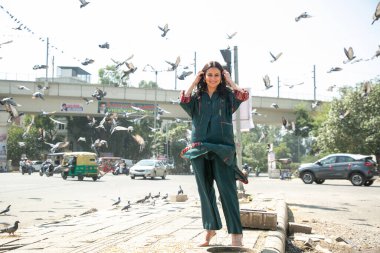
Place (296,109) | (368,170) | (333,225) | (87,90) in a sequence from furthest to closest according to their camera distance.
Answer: (296,109)
(87,90)
(368,170)
(333,225)

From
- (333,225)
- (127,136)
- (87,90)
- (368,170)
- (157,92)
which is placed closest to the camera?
(333,225)

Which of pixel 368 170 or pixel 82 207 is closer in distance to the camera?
pixel 82 207

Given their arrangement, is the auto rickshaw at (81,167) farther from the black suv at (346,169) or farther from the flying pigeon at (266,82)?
the flying pigeon at (266,82)

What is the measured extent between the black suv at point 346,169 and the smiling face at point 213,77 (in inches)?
760

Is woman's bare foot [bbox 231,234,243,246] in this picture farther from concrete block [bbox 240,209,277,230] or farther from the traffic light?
the traffic light

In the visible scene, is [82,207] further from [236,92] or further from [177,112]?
[177,112]

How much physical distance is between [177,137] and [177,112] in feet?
47.8

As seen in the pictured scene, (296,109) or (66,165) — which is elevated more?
(296,109)

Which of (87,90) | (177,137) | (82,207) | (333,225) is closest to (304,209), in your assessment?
(333,225)

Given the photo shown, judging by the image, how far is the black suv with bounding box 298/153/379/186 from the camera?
2136 cm

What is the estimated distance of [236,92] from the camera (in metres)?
4.15

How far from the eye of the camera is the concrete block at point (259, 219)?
5.17 metres

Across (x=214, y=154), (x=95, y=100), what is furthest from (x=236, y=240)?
(x=95, y=100)

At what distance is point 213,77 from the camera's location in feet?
13.3
